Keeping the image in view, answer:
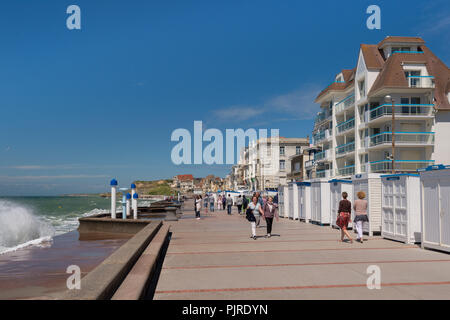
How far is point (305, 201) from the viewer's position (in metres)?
23.3

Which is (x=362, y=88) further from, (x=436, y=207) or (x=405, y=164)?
(x=436, y=207)

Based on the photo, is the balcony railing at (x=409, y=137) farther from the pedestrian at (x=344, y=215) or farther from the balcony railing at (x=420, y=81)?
the pedestrian at (x=344, y=215)

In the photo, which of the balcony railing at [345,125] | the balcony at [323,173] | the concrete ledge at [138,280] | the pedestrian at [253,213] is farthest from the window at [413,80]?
the concrete ledge at [138,280]

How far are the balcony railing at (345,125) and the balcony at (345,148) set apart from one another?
1898 mm

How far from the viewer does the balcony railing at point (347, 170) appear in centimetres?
4664

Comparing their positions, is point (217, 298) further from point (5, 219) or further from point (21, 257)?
point (5, 219)

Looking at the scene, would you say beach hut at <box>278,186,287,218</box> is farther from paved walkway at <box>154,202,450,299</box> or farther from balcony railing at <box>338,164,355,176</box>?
balcony railing at <box>338,164,355,176</box>

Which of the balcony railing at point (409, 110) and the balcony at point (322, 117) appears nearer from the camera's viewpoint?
the balcony railing at point (409, 110)

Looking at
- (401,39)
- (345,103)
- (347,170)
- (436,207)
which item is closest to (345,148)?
(347,170)

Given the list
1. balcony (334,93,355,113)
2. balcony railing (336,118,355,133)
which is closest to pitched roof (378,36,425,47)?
balcony (334,93,355,113)

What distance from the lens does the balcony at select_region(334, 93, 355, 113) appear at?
4747cm

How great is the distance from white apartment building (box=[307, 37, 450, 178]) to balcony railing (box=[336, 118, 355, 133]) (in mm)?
55

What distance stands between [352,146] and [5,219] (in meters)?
34.2
